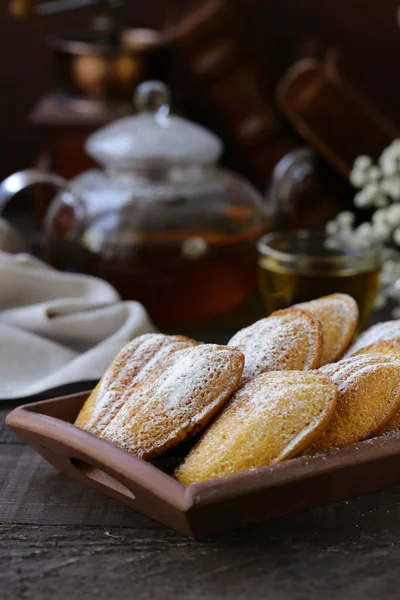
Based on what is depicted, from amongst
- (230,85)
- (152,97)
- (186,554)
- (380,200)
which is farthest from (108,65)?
(186,554)

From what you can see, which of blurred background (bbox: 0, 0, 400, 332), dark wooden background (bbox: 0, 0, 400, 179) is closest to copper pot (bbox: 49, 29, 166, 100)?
blurred background (bbox: 0, 0, 400, 332)

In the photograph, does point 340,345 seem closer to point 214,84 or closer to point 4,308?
point 4,308

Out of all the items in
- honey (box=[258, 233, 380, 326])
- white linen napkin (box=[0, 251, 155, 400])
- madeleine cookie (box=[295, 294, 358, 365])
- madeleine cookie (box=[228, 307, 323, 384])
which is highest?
madeleine cookie (box=[228, 307, 323, 384])

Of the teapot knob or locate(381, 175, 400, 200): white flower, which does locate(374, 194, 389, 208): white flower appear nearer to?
locate(381, 175, 400, 200): white flower

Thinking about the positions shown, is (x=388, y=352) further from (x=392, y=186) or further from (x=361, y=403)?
(x=392, y=186)

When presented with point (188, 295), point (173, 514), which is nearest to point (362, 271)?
point (188, 295)

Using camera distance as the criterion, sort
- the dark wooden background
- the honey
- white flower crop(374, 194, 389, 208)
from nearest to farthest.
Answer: the honey < white flower crop(374, 194, 389, 208) < the dark wooden background

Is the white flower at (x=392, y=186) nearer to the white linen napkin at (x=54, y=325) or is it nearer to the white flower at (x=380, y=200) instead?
the white flower at (x=380, y=200)

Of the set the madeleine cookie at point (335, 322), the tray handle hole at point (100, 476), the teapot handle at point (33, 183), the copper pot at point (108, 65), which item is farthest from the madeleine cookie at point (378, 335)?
the copper pot at point (108, 65)
